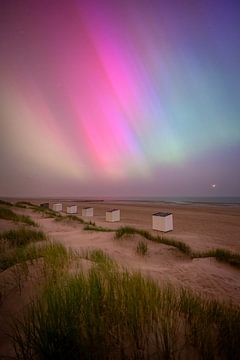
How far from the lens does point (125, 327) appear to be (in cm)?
223

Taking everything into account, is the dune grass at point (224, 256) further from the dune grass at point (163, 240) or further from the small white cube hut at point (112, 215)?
the small white cube hut at point (112, 215)

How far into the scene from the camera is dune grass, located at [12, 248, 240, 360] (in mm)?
1965

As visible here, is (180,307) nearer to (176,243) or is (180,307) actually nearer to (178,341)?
(178,341)

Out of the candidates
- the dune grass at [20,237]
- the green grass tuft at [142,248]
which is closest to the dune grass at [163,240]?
the green grass tuft at [142,248]

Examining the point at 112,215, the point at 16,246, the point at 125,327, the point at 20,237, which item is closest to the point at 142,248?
the point at 16,246

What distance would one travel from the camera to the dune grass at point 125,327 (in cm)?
196

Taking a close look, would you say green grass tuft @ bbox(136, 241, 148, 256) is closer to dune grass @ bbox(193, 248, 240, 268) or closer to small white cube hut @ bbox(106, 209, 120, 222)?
dune grass @ bbox(193, 248, 240, 268)

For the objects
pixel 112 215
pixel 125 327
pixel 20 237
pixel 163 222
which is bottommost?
pixel 112 215

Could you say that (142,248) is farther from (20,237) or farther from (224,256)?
(20,237)

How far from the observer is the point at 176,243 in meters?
9.20

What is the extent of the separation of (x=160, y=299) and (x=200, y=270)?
432 cm

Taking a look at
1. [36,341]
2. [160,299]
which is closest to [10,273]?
[36,341]

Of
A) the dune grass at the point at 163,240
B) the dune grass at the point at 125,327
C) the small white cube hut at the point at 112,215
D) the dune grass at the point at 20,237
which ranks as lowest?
the small white cube hut at the point at 112,215

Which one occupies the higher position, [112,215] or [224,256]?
[224,256]
